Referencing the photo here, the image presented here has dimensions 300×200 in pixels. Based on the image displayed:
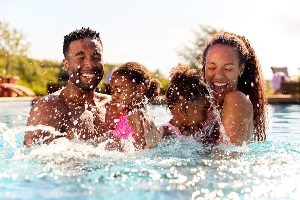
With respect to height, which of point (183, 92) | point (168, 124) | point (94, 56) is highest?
point (94, 56)

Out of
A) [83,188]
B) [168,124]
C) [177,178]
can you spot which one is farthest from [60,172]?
[168,124]

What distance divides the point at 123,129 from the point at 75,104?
0.58 metres

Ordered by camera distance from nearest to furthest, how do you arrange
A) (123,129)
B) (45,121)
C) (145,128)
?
(145,128), (45,121), (123,129)

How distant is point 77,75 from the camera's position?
189 inches

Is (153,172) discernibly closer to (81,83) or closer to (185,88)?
(185,88)

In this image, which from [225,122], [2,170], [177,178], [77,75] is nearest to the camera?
[177,178]

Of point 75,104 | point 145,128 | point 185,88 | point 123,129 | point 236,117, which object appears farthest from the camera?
point 75,104

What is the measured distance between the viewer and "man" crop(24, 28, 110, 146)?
4.58 meters

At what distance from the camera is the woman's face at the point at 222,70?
418 cm

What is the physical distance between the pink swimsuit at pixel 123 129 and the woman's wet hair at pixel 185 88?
0.55 meters

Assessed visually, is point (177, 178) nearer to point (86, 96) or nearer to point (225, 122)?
point (225, 122)

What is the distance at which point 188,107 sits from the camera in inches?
167

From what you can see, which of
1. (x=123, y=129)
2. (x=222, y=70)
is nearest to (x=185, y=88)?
(x=222, y=70)

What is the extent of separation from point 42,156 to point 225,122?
158cm
